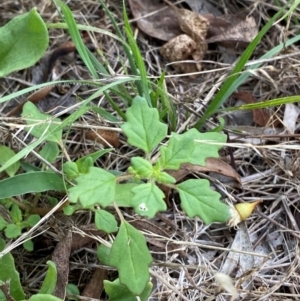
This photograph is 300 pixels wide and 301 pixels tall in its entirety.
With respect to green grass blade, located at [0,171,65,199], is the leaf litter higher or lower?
lower

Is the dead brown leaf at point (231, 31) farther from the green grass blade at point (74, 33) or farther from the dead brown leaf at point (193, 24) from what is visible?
the green grass blade at point (74, 33)

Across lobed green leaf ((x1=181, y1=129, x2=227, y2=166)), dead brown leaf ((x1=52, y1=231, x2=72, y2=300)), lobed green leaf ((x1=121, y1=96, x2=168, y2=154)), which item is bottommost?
dead brown leaf ((x1=52, y1=231, x2=72, y2=300))

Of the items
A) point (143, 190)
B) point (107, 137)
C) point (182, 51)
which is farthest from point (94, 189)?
point (182, 51)

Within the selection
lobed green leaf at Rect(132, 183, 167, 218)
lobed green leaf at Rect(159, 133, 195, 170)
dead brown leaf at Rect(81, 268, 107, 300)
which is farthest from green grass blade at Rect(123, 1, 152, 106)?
dead brown leaf at Rect(81, 268, 107, 300)

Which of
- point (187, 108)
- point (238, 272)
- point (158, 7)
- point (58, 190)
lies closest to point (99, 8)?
point (158, 7)

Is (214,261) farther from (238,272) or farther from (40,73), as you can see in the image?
(40,73)

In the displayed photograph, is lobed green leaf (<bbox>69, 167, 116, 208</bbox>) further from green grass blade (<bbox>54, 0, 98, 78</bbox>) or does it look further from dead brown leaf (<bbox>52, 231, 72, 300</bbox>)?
green grass blade (<bbox>54, 0, 98, 78</bbox>)

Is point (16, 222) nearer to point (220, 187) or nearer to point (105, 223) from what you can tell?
point (105, 223)
